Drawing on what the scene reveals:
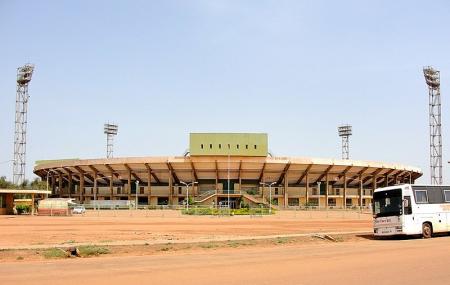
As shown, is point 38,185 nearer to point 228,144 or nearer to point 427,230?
point 228,144

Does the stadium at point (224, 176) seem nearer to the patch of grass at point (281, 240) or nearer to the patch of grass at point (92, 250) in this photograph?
the patch of grass at point (281, 240)

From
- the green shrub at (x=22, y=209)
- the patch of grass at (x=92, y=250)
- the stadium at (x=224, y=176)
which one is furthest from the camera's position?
the stadium at (x=224, y=176)

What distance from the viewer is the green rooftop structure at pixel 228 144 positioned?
87562mm

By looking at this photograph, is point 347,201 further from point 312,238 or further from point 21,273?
point 21,273

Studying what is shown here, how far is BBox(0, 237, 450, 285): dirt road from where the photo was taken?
37.6 feet

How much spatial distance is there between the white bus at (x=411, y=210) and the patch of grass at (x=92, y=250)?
572 inches

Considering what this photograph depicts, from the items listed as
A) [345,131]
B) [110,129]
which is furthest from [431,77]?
[110,129]

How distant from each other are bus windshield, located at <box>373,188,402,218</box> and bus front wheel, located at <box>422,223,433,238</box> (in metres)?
1.68

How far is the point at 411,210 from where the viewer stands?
2555cm

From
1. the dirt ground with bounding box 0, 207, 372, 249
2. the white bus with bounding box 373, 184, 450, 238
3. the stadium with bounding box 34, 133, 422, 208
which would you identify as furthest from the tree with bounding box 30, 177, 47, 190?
the white bus with bounding box 373, 184, 450, 238

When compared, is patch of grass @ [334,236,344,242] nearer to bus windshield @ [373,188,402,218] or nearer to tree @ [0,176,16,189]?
bus windshield @ [373,188,402,218]

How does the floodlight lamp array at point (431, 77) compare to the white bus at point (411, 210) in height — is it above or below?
above

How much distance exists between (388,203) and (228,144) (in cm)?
6212

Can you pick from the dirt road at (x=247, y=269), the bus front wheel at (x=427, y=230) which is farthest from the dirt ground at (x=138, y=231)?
the bus front wheel at (x=427, y=230)
